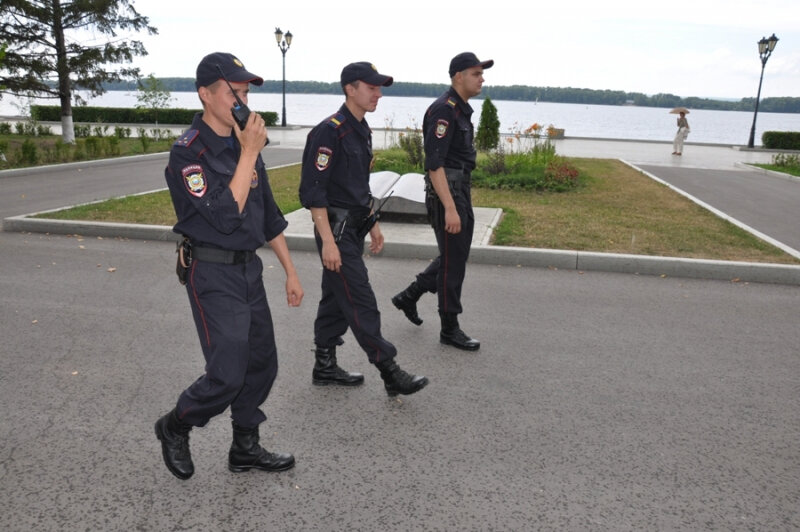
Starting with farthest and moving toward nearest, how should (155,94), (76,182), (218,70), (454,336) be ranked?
(155,94) < (76,182) < (454,336) < (218,70)

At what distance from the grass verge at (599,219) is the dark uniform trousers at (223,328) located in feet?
18.5

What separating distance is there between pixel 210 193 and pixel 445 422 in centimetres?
198

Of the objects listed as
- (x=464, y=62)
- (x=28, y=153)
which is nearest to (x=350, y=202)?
(x=464, y=62)

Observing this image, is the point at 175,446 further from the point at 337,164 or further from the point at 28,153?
the point at 28,153

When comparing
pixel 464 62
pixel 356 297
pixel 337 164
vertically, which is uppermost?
pixel 464 62

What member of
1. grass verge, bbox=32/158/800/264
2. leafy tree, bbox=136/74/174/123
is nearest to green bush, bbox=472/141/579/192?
grass verge, bbox=32/158/800/264

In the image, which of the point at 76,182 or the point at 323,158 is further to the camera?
the point at 76,182

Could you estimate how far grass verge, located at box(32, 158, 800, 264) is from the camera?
841 cm

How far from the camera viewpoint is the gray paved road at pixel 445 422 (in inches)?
121

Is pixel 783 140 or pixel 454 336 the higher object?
pixel 783 140

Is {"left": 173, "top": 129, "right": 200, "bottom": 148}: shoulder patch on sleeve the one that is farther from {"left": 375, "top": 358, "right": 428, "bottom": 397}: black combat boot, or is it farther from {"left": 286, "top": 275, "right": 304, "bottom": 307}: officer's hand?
{"left": 375, "top": 358, "right": 428, "bottom": 397}: black combat boot

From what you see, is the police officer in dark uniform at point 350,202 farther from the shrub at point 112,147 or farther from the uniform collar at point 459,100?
the shrub at point 112,147

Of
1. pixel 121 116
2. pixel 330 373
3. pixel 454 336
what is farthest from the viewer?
pixel 121 116

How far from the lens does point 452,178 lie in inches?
199
